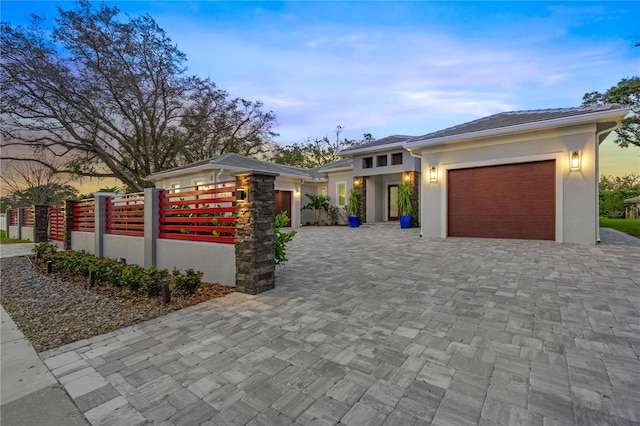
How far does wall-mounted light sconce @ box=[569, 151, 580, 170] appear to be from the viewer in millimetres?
7414

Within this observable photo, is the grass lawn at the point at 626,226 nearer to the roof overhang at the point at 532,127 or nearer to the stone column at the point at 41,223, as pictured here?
the roof overhang at the point at 532,127

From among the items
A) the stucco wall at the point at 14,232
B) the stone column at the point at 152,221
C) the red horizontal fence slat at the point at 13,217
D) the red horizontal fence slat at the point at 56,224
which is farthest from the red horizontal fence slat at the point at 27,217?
the stone column at the point at 152,221

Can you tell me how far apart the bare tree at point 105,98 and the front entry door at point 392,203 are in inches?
475

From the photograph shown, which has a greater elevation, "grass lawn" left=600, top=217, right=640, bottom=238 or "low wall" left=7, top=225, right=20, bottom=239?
"grass lawn" left=600, top=217, right=640, bottom=238

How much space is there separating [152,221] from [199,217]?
1351 millimetres

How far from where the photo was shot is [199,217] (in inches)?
193

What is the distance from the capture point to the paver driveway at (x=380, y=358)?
5.35 feet

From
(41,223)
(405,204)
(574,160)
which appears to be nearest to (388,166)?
(405,204)

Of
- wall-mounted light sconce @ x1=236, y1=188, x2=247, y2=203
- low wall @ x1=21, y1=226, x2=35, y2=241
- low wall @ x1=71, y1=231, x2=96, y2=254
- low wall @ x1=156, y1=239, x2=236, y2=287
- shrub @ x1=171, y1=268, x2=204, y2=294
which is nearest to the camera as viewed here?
shrub @ x1=171, y1=268, x2=204, y2=294

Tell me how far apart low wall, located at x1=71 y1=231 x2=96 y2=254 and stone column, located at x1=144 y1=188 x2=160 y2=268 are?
3.23m

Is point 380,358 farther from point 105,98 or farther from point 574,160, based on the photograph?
point 105,98

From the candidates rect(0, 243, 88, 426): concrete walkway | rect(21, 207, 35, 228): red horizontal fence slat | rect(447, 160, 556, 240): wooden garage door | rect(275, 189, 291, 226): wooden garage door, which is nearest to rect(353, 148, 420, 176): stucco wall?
rect(275, 189, 291, 226): wooden garage door

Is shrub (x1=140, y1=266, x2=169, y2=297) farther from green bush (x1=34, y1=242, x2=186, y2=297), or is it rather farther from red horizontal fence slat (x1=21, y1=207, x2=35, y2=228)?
red horizontal fence slat (x1=21, y1=207, x2=35, y2=228)

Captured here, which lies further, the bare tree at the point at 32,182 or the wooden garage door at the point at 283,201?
the bare tree at the point at 32,182
